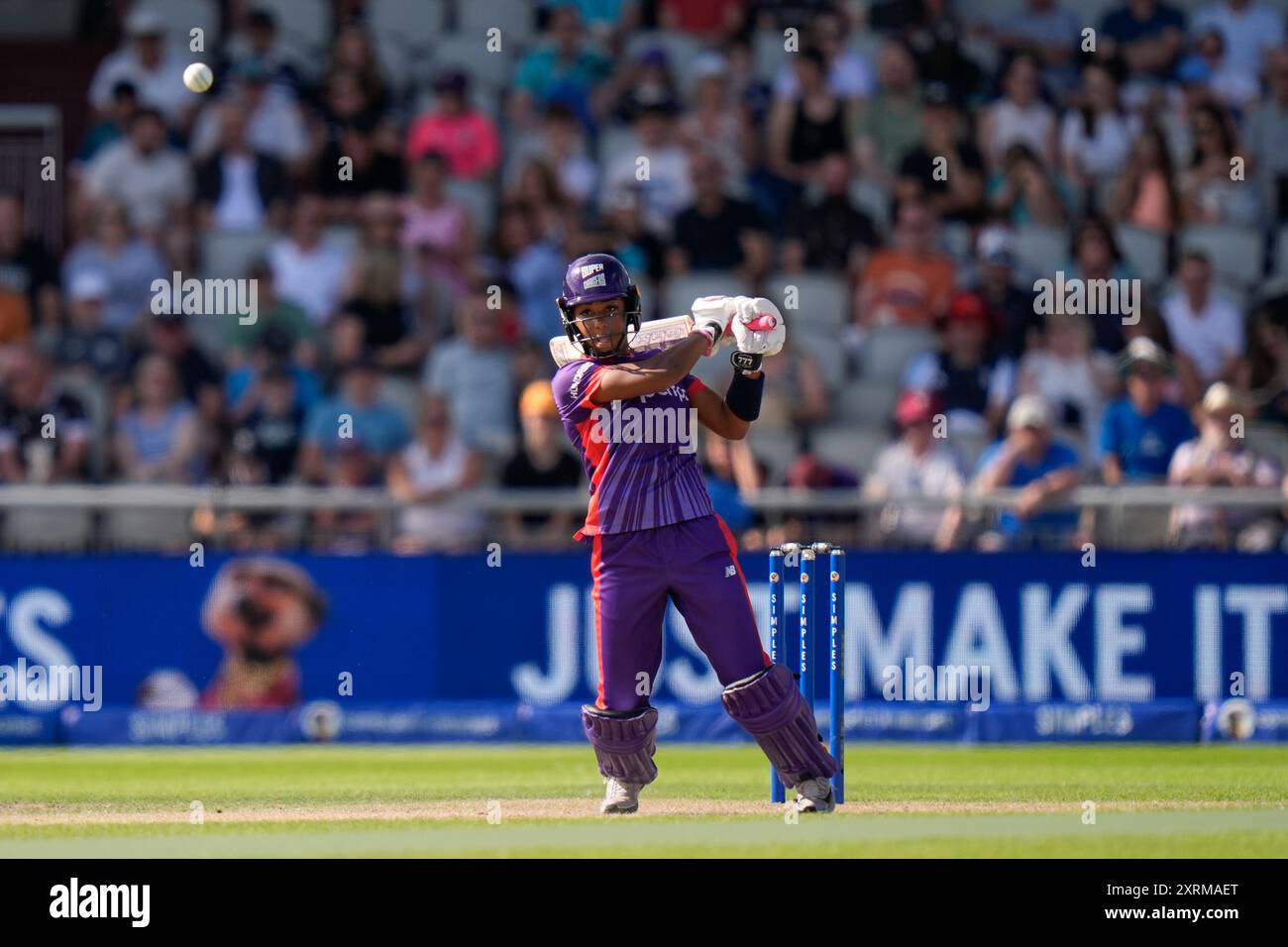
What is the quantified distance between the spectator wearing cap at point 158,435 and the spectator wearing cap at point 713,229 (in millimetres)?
3654

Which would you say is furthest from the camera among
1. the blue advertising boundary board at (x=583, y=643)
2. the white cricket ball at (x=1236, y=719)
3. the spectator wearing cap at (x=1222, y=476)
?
the spectator wearing cap at (x=1222, y=476)

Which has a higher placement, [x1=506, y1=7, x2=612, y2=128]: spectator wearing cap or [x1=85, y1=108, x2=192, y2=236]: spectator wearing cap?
[x1=506, y1=7, x2=612, y2=128]: spectator wearing cap

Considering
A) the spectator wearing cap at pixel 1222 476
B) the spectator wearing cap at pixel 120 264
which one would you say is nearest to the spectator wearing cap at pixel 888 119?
the spectator wearing cap at pixel 1222 476

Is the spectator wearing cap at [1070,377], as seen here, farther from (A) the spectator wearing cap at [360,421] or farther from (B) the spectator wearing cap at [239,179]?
(B) the spectator wearing cap at [239,179]

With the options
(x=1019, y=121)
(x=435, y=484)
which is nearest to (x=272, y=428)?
(x=435, y=484)

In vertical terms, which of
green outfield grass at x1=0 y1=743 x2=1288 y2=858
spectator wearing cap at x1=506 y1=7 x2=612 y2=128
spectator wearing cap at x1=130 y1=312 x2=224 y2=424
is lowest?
green outfield grass at x1=0 y1=743 x2=1288 y2=858

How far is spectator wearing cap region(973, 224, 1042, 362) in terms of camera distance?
52.3 ft

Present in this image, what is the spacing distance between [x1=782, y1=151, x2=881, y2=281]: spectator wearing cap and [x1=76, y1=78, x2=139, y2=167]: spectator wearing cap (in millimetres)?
5086

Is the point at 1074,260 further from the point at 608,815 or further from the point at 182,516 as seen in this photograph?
the point at 608,815

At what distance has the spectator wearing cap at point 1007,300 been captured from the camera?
52.3 feet

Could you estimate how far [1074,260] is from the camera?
55.3 feet

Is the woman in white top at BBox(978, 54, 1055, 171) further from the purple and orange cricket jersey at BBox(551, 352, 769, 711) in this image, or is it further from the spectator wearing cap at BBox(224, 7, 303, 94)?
the purple and orange cricket jersey at BBox(551, 352, 769, 711)

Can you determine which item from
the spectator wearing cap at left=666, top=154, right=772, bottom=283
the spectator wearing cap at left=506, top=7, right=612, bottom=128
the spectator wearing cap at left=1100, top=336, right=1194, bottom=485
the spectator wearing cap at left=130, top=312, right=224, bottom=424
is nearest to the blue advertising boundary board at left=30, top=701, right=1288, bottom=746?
the spectator wearing cap at left=1100, top=336, right=1194, bottom=485
